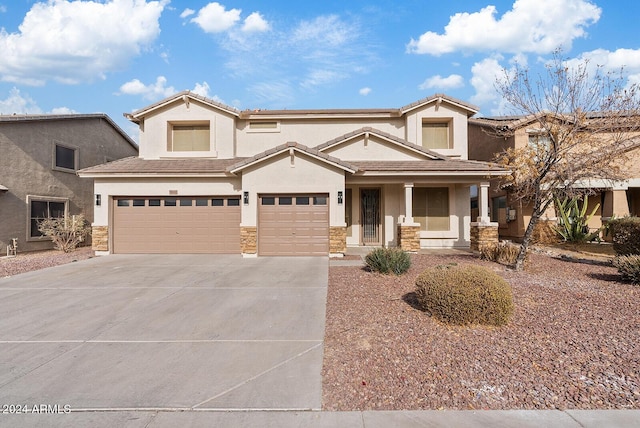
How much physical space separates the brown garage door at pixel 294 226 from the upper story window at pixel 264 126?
16.6ft

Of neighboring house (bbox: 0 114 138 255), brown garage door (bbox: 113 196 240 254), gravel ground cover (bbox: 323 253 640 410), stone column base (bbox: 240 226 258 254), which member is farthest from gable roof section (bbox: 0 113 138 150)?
gravel ground cover (bbox: 323 253 640 410)

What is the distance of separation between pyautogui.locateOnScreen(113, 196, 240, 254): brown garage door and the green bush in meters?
6.37

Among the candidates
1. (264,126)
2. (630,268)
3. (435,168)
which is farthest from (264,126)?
(630,268)

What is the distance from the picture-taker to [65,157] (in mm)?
17297

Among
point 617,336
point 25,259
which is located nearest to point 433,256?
point 617,336

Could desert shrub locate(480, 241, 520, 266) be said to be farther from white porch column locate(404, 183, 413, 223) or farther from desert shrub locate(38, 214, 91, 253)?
desert shrub locate(38, 214, 91, 253)

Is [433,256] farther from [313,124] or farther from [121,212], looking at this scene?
[121,212]

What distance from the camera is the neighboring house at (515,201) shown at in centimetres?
1652

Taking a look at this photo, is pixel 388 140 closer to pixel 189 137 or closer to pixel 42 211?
pixel 189 137

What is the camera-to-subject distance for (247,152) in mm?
16797

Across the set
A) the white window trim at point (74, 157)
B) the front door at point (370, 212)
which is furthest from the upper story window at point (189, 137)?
the front door at point (370, 212)

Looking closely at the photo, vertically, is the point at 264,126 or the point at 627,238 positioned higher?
the point at 264,126

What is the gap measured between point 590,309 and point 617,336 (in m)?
1.34

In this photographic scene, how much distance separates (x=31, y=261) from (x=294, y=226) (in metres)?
9.60
